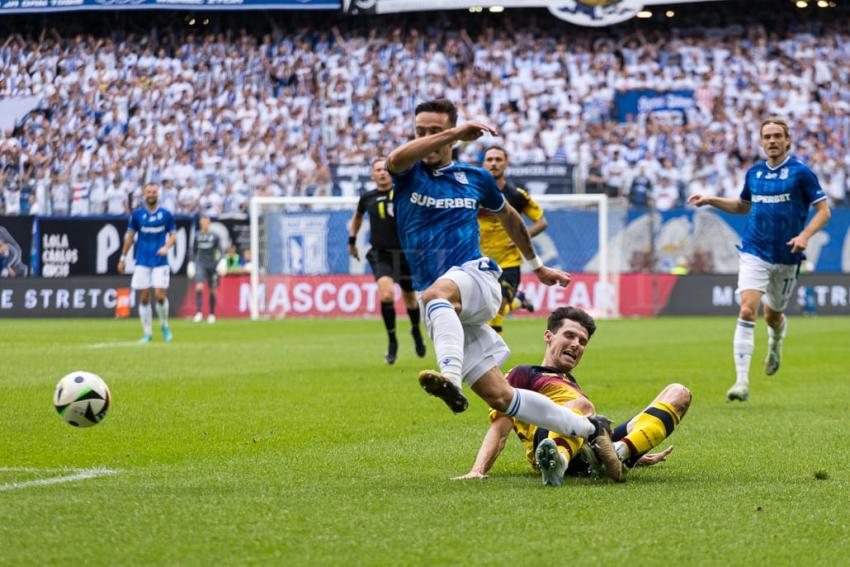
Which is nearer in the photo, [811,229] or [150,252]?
[811,229]

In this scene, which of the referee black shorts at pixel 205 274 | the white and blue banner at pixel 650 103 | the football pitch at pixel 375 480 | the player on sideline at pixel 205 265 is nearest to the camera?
the football pitch at pixel 375 480

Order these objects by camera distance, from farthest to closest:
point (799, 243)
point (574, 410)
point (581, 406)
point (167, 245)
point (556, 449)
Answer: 1. point (167, 245)
2. point (799, 243)
3. point (581, 406)
4. point (574, 410)
5. point (556, 449)

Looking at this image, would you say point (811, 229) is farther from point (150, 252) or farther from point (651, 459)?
point (150, 252)

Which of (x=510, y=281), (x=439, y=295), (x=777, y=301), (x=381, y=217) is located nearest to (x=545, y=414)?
(x=439, y=295)

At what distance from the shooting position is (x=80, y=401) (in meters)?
7.39

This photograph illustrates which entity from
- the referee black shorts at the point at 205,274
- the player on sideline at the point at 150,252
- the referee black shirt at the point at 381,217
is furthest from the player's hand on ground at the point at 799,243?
the referee black shorts at the point at 205,274

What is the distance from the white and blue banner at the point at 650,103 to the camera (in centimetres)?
3722

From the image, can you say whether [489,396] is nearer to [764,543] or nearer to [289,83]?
[764,543]

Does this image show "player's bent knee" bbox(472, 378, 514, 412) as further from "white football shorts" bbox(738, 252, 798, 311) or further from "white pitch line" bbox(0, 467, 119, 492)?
"white football shorts" bbox(738, 252, 798, 311)

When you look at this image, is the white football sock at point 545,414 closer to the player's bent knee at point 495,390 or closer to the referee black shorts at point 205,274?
the player's bent knee at point 495,390

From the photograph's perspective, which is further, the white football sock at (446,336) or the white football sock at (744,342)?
the white football sock at (744,342)

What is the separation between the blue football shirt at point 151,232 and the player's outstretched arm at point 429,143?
15391 mm

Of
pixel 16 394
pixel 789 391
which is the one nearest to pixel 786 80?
pixel 789 391

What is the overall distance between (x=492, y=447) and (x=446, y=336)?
0.75 meters
